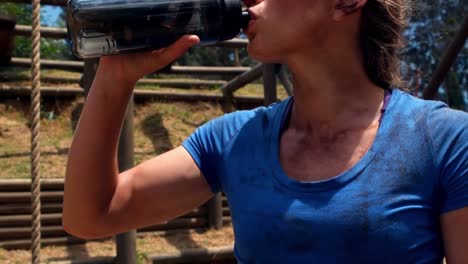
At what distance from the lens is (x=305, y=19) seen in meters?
1.09

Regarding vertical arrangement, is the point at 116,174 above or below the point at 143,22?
below

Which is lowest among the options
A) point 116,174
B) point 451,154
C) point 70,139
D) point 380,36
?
point 70,139

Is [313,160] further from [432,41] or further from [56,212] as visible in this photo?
[56,212]

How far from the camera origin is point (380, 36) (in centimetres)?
116

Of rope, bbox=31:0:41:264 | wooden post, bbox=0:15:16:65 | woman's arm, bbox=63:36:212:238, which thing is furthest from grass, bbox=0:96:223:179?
woman's arm, bbox=63:36:212:238

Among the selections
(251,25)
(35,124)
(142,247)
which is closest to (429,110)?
(251,25)

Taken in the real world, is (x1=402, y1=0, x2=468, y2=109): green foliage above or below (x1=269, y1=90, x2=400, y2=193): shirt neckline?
below

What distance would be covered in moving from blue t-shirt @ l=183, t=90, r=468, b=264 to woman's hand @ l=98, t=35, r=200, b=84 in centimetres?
23

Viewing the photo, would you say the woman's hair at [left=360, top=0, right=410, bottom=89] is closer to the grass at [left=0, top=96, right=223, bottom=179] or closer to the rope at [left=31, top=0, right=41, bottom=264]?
the rope at [left=31, top=0, right=41, bottom=264]

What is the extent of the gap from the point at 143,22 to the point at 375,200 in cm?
47

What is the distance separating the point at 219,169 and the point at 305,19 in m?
0.31

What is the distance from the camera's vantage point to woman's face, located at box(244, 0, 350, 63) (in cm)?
108

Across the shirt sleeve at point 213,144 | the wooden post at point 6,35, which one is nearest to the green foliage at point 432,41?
the shirt sleeve at point 213,144

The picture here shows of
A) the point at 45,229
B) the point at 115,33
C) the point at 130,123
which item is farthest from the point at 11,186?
the point at 115,33
